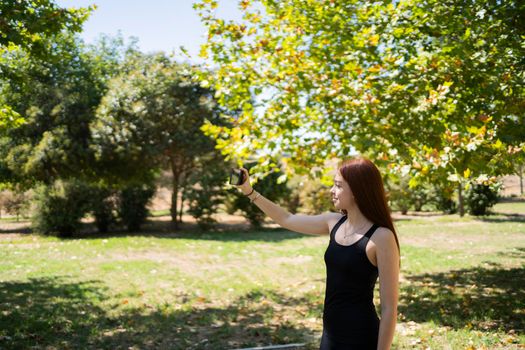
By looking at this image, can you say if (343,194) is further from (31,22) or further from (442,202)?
(442,202)

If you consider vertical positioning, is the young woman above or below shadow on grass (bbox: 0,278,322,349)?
above

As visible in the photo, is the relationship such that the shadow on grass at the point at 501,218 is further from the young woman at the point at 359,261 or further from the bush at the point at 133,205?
the young woman at the point at 359,261

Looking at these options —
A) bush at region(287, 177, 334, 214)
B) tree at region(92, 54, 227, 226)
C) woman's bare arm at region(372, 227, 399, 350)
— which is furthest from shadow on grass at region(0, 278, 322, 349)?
bush at region(287, 177, 334, 214)

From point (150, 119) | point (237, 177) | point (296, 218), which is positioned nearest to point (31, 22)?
point (237, 177)

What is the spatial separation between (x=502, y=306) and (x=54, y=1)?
9.32 metres

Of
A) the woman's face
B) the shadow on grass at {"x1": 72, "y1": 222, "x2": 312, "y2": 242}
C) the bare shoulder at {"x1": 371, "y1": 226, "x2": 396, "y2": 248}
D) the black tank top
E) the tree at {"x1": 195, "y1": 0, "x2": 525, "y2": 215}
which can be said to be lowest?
the shadow on grass at {"x1": 72, "y1": 222, "x2": 312, "y2": 242}

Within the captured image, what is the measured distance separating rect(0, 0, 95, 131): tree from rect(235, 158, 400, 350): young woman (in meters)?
5.51

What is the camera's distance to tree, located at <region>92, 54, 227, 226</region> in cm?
2033

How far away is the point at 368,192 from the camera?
265 cm

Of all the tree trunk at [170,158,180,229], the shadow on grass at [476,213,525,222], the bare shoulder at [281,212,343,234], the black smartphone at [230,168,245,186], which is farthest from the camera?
the shadow on grass at [476,213,525,222]

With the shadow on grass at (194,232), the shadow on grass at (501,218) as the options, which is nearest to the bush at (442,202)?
the shadow on grass at (501,218)

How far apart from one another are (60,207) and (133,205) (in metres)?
3.40

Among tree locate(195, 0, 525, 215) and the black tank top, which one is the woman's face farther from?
tree locate(195, 0, 525, 215)

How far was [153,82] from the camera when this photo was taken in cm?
2131
